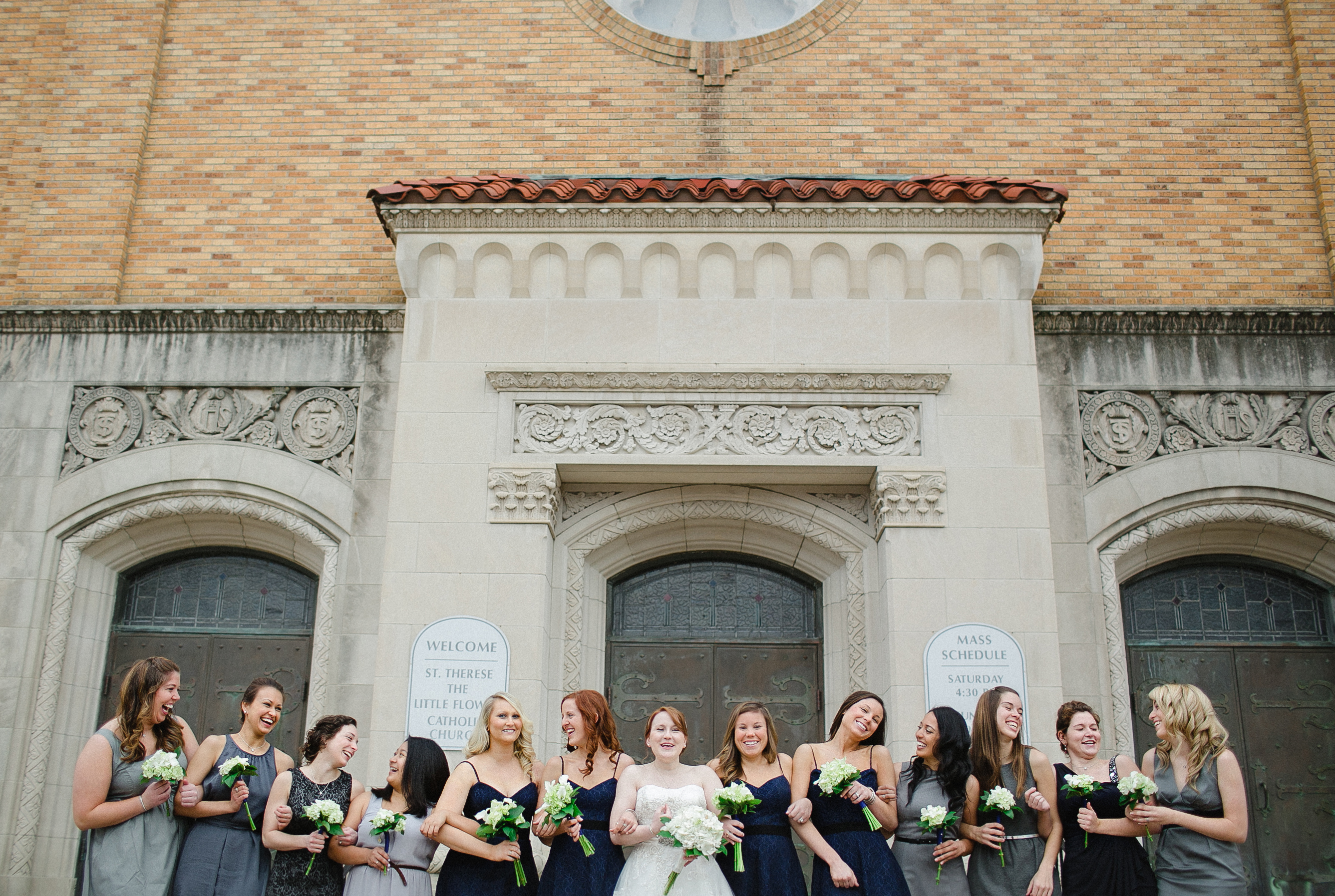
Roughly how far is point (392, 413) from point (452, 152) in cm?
292

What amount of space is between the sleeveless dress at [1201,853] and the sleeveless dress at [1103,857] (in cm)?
15

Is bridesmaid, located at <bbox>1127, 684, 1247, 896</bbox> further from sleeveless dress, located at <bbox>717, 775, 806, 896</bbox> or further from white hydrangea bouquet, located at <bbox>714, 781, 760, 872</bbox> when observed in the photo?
white hydrangea bouquet, located at <bbox>714, 781, 760, 872</bbox>

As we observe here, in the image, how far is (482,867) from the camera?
5.80 m

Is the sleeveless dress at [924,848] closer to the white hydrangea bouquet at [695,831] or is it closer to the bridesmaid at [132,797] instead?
the white hydrangea bouquet at [695,831]

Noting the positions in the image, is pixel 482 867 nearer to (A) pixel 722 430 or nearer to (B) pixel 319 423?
(A) pixel 722 430

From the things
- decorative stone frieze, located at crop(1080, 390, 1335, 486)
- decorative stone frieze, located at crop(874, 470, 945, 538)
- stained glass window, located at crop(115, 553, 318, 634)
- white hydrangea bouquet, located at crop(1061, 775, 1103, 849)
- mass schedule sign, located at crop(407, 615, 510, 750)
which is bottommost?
white hydrangea bouquet, located at crop(1061, 775, 1103, 849)

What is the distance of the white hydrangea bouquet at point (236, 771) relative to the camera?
5.62 meters

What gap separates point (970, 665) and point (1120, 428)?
8.54ft

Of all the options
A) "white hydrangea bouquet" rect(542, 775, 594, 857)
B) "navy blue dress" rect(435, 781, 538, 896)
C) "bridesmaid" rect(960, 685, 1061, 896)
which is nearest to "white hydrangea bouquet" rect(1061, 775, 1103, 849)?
"bridesmaid" rect(960, 685, 1061, 896)

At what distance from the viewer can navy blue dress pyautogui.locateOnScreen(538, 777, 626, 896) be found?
581cm

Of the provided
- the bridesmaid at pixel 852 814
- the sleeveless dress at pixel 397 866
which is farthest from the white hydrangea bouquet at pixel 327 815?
the bridesmaid at pixel 852 814

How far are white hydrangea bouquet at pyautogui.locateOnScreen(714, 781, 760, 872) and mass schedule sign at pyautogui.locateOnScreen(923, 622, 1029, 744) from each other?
110 inches

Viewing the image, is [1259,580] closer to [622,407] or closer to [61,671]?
[622,407]

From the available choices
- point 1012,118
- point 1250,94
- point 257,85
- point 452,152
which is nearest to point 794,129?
point 1012,118
